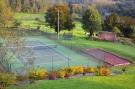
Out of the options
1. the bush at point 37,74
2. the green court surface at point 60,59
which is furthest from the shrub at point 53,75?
the green court surface at point 60,59

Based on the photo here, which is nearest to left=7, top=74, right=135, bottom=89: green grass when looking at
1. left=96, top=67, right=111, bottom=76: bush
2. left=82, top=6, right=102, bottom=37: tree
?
left=96, top=67, right=111, bottom=76: bush

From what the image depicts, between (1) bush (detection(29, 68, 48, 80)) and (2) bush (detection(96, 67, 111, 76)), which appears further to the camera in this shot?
(2) bush (detection(96, 67, 111, 76))

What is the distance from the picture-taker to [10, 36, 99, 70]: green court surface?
28.8 m

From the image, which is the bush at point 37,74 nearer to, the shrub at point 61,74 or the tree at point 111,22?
the shrub at point 61,74

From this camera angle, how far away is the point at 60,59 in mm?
30812

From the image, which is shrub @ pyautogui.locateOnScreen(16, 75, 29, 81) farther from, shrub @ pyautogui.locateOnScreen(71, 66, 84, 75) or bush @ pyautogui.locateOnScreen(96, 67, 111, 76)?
bush @ pyautogui.locateOnScreen(96, 67, 111, 76)

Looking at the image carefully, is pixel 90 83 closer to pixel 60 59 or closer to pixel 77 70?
pixel 77 70

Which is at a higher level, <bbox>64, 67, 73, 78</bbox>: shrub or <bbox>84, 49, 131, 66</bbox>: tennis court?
<bbox>64, 67, 73, 78</bbox>: shrub

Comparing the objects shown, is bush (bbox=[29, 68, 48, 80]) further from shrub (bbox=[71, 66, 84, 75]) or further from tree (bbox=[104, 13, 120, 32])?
tree (bbox=[104, 13, 120, 32])

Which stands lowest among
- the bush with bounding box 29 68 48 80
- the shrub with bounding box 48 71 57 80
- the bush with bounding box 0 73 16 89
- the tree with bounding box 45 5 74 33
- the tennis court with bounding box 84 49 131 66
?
the tennis court with bounding box 84 49 131 66

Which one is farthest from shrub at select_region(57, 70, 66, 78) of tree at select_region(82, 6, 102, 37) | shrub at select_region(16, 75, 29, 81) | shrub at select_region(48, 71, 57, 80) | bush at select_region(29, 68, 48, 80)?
tree at select_region(82, 6, 102, 37)

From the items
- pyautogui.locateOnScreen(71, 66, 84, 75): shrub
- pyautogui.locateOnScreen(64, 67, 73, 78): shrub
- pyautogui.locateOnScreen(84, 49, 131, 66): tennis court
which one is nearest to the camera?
pyautogui.locateOnScreen(64, 67, 73, 78): shrub

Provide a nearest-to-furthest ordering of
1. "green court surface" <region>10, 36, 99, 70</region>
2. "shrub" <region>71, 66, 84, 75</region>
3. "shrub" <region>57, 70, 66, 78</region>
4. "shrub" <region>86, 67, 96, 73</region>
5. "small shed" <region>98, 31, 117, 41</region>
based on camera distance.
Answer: "shrub" <region>57, 70, 66, 78</region> < "shrub" <region>71, 66, 84, 75</region> < "shrub" <region>86, 67, 96, 73</region> < "green court surface" <region>10, 36, 99, 70</region> < "small shed" <region>98, 31, 117, 41</region>

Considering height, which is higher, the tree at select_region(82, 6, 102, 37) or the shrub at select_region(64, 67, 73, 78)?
the tree at select_region(82, 6, 102, 37)
